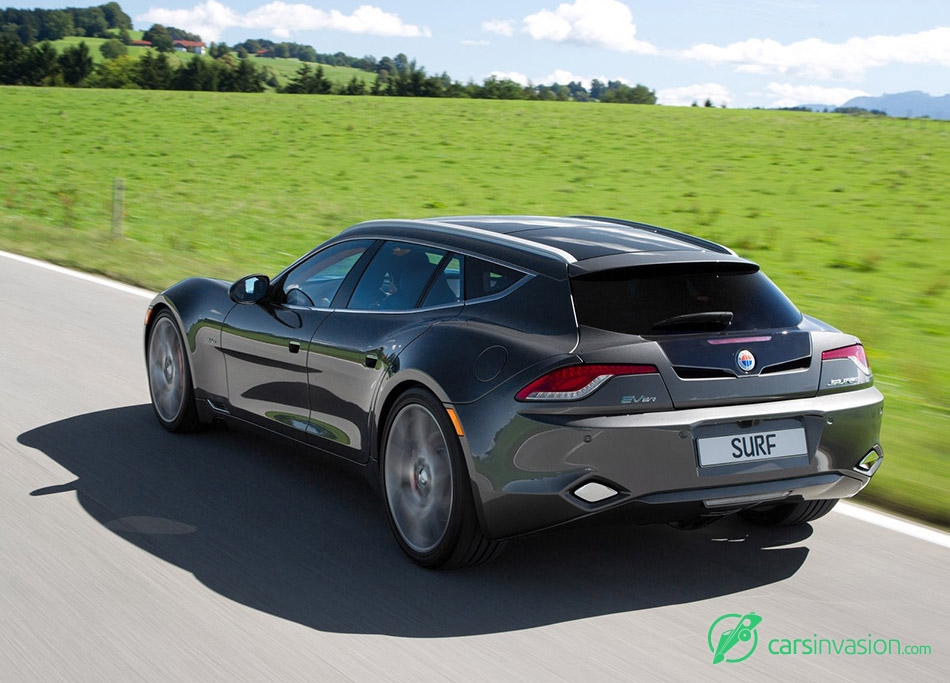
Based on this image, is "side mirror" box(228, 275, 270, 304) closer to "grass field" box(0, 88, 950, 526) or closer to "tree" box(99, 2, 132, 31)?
"grass field" box(0, 88, 950, 526)

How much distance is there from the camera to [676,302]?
4484 mm

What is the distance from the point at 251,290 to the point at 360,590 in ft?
7.08

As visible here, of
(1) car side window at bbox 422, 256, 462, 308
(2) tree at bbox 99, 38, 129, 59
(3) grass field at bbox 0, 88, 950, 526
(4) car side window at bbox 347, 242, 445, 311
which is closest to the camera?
(1) car side window at bbox 422, 256, 462, 308

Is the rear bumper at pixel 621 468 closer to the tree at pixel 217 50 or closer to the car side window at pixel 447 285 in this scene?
the car side window at pixel 447 285

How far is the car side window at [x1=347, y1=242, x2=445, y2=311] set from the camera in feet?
16.8

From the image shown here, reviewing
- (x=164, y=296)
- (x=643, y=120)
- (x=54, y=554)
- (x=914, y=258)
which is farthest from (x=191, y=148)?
(x=54, y=554)

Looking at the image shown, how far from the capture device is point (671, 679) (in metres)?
3.66

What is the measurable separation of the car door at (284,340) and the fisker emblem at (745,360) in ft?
6.49

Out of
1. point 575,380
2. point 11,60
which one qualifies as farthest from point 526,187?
point 11,60

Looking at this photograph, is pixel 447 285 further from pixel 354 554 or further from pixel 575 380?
pixel 354 554

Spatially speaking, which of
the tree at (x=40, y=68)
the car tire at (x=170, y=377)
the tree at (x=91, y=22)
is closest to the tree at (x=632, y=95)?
the tree at (x=40, y=68)

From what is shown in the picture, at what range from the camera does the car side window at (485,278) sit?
4.69m

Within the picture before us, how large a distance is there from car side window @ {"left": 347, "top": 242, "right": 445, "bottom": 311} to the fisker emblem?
1.42m

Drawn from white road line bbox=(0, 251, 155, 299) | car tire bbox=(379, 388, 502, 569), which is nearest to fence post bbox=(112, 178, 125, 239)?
white road line bbox=(0, 251, 155, 299)
